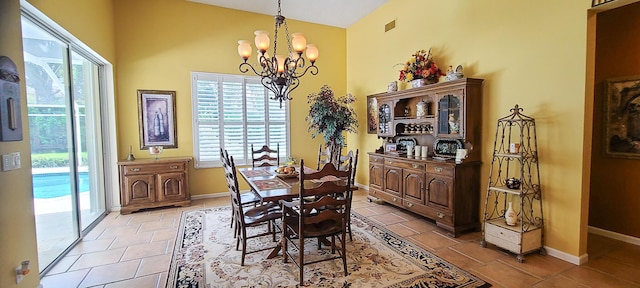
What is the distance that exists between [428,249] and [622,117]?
9.20 feet

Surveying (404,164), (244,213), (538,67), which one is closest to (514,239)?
(404,164)

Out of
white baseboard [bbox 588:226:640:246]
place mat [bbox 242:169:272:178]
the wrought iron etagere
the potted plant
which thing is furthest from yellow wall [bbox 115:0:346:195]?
white baseboard [bbox 588:226:640:246]

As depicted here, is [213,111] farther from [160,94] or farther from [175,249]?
[175,249]

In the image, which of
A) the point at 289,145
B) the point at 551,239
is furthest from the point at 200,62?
the point at 551,239

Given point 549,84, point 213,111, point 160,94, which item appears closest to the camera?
point 549,84

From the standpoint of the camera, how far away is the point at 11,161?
2016mm

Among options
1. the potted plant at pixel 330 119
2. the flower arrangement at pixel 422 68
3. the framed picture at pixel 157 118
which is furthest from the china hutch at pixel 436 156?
the framed picture at pixel 157 118

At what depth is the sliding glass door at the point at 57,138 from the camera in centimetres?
266

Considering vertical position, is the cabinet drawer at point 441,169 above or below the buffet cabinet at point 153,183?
above

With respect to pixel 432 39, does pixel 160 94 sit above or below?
below

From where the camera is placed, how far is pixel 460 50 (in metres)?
3.85

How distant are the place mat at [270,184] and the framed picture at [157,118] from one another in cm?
276

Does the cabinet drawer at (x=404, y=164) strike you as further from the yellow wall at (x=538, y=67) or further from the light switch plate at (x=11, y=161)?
the light switch plate at (x=11, y=161)

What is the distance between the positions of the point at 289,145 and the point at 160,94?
2.59 metres
